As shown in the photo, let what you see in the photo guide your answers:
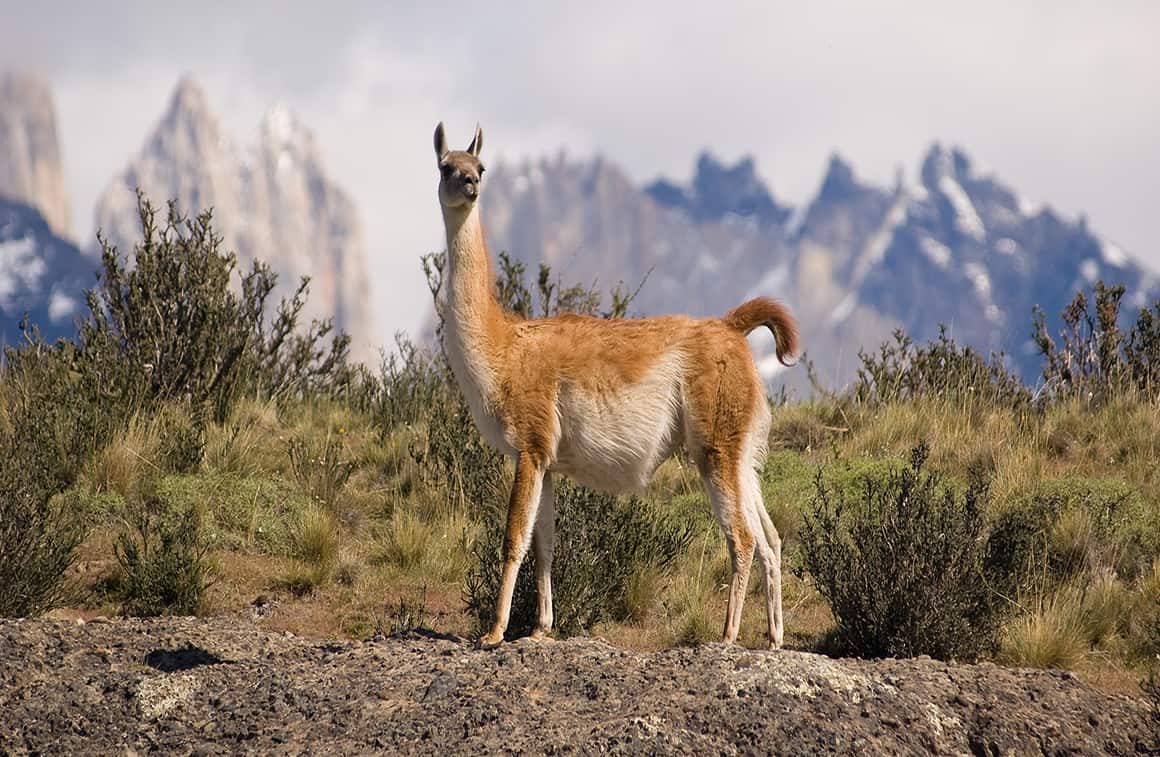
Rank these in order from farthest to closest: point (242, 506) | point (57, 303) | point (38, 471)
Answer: point (57, 303), point (242, 506), point (38, 471)

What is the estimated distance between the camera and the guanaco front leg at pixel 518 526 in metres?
6.88

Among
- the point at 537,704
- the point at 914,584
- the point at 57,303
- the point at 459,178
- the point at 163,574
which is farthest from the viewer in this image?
the point at 57,303

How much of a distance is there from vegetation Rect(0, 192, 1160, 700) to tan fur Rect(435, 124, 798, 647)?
834mm

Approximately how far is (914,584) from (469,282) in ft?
10.3

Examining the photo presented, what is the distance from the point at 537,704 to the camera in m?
5.76

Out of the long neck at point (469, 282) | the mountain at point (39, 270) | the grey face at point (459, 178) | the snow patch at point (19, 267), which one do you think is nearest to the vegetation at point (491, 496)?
the long neck at point (469, 282)

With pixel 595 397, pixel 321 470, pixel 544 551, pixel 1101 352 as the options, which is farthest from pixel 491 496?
pixel 1101 352

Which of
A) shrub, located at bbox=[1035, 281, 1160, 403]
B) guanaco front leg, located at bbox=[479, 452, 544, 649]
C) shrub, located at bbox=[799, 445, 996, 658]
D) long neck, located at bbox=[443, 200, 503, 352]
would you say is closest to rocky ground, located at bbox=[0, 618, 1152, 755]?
guanaco front leg, located at bbox=[479, 452, 544, 649]

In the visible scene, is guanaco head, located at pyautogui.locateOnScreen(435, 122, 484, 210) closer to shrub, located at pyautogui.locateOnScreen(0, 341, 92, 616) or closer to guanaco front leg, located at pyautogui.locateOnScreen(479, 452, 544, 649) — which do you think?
guanaco front leg, located at pyautogui.locateOnScreen(479, 452, 544, 649)

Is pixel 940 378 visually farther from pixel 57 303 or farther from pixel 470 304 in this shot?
pixel 57 303

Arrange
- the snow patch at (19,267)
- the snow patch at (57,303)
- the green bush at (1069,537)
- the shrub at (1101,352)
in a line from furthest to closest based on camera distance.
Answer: the snow patch at (57,303) < the snow patch at (19,267) < the shrub at (1101,352) < the green bush at (1069,537)

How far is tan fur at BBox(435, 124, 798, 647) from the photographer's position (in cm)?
716

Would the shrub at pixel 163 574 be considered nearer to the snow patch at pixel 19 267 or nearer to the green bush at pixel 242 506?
the green bush at pixel 242 506

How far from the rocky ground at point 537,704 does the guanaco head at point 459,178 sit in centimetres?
250
